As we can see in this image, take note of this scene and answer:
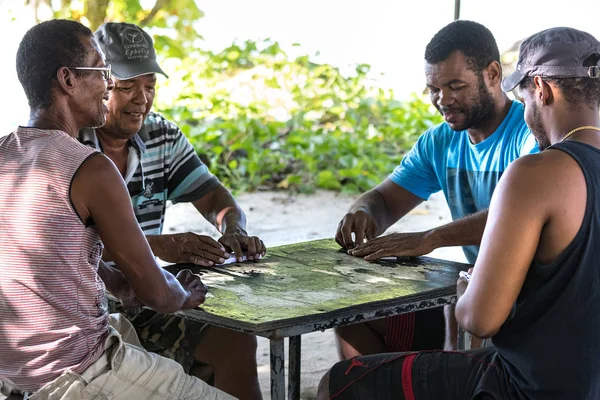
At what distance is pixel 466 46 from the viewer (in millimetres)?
3430

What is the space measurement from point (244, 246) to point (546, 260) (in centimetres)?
136

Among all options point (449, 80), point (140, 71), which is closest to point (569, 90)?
point (449, 80)

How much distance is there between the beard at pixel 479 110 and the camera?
340 cm

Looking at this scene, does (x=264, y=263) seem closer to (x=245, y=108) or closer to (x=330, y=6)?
(x=245, y=108)

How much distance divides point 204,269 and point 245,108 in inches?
246

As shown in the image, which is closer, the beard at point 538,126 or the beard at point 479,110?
the beard at point 538,126

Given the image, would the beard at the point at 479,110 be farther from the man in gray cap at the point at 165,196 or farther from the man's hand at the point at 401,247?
the man in gray cap at the point at 165,196

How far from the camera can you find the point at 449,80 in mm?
3414

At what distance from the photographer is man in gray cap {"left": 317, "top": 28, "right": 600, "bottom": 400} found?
6.52 feet

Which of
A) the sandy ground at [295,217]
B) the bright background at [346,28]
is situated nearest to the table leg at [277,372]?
the sandy ground at [295,217]

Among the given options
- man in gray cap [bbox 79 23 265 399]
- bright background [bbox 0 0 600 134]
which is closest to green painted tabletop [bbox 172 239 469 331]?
man in gray cap [bbox 79 23 265 399]

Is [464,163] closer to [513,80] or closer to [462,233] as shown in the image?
[462,233]

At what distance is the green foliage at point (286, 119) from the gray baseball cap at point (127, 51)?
4.50m

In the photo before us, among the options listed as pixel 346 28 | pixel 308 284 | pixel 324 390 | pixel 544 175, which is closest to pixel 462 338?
pixel 308 284
